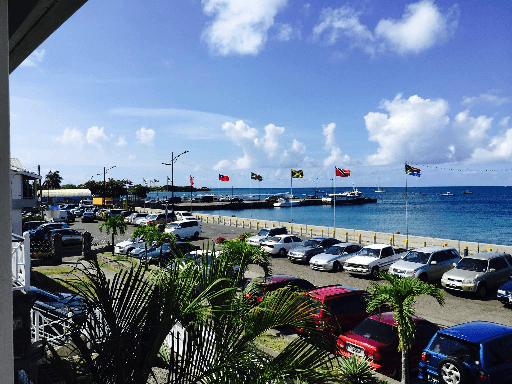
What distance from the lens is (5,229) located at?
5.40ft

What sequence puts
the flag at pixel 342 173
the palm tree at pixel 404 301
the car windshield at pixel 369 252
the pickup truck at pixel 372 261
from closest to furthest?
1. the palm tree at pixel 404 301
2. the pickup truck at pixel 372 261
3. the car windshield at pixel 369 252
4. the flag at pixel 342 173

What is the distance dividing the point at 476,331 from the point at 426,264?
10.6 m

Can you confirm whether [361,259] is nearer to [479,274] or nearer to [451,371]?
[479,274]

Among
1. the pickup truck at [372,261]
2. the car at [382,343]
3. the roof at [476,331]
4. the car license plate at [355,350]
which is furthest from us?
the pickup truck at [372,261]

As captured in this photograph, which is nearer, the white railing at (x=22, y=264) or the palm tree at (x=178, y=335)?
the palm tree at (x=178, y=335)

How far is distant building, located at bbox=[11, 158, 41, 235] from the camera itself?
2855 cm

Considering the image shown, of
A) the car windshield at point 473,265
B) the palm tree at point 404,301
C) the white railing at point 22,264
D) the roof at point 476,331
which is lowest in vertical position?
the car windshield at point 473,265

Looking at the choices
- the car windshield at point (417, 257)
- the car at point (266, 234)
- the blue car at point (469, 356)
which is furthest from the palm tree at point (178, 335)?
the car at point (266, 234)

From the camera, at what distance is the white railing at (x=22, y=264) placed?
7.93 metres

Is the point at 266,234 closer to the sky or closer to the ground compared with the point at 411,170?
closer to the ground

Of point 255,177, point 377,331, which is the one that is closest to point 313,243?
point 377,331

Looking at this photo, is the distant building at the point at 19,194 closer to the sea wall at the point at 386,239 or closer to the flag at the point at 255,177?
the sea wall at the point at 386,239

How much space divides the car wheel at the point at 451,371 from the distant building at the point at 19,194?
27.0 m

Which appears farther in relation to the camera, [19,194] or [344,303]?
[19,194]
